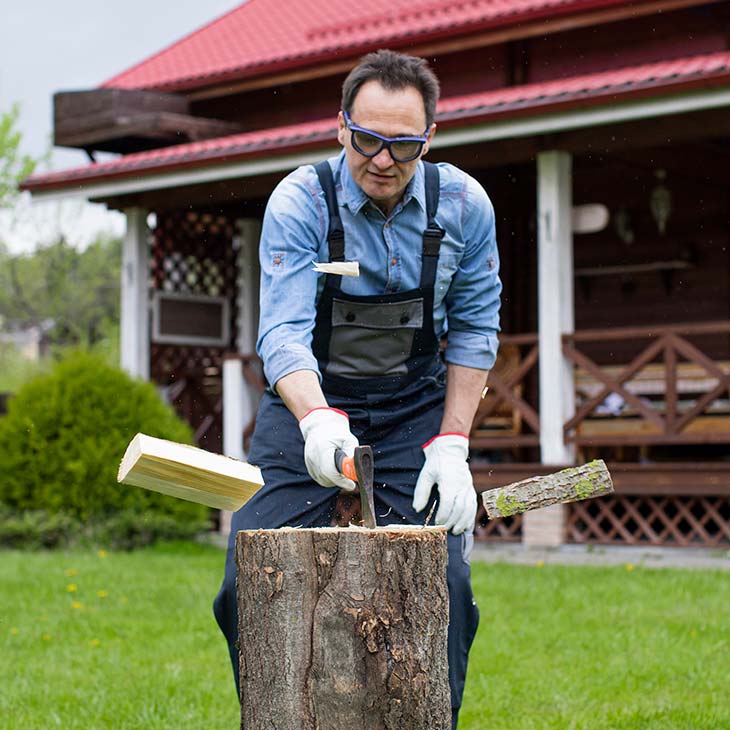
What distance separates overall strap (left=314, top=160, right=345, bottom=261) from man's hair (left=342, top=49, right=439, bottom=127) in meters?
0.20

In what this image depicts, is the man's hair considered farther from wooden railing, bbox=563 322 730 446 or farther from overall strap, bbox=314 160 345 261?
wooden railing, bbox=563 322 730 446

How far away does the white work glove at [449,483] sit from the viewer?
3.38 metres

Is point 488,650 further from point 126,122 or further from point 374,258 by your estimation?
point 126,122

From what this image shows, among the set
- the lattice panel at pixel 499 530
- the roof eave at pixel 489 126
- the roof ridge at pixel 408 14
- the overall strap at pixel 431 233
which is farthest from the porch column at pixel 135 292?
the overall strap at pixel 431 233

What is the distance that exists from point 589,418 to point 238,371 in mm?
3054

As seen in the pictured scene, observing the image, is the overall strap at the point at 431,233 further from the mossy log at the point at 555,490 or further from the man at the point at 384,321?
the mossy log at the point at 555,490

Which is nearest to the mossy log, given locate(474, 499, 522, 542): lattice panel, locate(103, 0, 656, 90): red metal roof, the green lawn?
the green lawn

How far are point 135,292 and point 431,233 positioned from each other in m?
8.77

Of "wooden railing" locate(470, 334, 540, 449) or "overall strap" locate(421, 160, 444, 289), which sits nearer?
"overall strap" locate(421, 160, 444, 289)

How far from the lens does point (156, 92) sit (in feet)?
41.6

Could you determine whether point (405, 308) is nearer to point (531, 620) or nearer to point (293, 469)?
point (293, 469)

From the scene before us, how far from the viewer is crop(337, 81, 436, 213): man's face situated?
3268 mm

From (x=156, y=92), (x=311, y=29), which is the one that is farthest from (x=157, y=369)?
(x=311, y=29)

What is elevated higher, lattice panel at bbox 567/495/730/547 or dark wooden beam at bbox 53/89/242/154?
dark wooden beam at bbox 53/89/242/154
